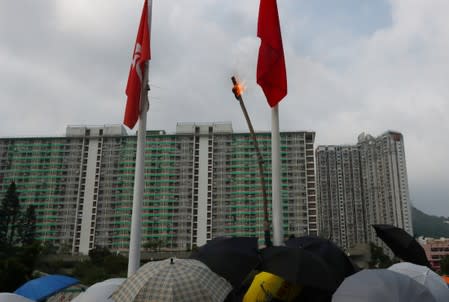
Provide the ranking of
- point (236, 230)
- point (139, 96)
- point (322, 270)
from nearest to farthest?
point (322, 270)
point (139, 96)
point (236, 230)

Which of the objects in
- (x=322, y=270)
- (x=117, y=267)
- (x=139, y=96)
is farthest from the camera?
(x=117, y=267)

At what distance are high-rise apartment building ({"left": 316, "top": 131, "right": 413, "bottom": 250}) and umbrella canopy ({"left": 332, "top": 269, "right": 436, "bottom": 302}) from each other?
8042 centimetres

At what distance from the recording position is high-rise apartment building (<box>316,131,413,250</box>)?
82375 millimetres

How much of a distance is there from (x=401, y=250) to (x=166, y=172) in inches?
2747

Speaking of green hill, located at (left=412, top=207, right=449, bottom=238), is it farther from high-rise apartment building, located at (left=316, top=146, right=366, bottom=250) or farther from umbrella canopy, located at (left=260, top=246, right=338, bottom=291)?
umbrella canopy, located at (left=260, top=246, right=338, bottom=291)

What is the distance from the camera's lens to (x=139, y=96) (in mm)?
8625

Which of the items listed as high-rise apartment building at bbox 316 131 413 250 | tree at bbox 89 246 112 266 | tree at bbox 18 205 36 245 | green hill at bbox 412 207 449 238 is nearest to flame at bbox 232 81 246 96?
tree at bbox 89 246 112 266

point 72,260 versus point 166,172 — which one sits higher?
point 166,172

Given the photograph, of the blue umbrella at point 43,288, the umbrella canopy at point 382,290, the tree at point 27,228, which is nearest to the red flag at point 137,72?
the blue umbrella at point 43,288

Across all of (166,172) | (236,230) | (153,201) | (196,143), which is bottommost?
(236,230)

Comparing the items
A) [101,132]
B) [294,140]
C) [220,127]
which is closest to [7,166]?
[101,132]

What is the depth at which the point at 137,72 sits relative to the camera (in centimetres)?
870

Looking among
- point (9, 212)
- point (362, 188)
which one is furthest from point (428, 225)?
point (9, 212)

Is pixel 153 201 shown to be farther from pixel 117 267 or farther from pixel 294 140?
pixel 294 140
